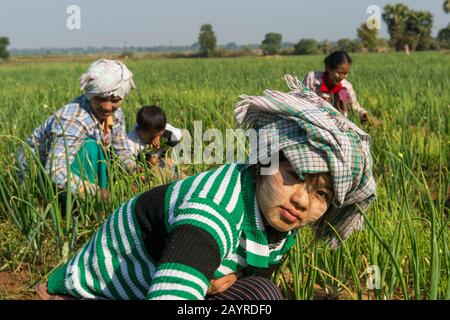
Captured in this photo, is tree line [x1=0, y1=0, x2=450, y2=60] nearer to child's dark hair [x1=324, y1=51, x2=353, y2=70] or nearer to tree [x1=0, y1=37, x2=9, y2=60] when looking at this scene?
tree [x1=0, y1=37, x2=9, y2=60]

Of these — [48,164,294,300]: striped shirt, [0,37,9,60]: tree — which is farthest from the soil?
[0,37,9,60]: tree

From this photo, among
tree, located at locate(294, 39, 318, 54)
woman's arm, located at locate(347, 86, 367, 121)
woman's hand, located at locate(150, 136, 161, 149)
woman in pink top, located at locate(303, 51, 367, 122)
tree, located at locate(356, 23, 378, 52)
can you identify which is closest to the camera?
woman's hand, located at locate(150, 136, 161, 149)

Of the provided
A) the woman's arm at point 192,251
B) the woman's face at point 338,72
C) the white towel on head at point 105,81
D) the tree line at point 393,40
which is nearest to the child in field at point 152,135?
the white towel on head at point 105,81

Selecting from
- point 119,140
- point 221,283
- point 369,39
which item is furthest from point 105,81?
point 369,39

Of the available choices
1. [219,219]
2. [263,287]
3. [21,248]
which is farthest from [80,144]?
[219,219]

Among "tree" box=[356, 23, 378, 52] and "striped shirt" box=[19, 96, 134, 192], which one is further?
"tree" box=[356, 23, 378, 52]

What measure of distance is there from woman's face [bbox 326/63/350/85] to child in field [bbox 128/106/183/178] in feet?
4.09

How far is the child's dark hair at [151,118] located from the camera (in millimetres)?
2975

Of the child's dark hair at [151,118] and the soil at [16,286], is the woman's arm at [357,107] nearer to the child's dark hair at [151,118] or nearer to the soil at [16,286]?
the child's dark hair at [151,118]

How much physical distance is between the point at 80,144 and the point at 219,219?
1.52 meters

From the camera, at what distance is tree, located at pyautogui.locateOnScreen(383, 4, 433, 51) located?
48.7 m

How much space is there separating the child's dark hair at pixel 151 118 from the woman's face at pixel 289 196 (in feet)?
6.62

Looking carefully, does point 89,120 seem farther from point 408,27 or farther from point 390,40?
point 408,27
